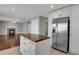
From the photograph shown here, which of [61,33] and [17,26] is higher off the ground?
[17,26]

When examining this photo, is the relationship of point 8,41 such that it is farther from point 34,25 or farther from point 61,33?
point 61,33

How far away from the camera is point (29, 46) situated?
150 centimetres

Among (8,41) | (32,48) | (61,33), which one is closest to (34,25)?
(32,48)

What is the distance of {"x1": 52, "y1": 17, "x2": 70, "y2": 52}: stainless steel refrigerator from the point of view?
1728 millimetres

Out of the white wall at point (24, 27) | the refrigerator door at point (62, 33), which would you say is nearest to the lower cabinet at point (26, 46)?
the white wall at point (24, 27)

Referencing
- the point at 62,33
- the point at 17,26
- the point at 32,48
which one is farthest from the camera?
the point at 62,33

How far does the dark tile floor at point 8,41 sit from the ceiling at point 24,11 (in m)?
0.35

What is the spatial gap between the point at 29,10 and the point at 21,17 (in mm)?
208

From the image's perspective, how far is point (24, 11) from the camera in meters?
1.47

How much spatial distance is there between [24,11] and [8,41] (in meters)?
0.63

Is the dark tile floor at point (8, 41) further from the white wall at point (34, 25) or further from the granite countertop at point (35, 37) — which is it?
the white wall at point (34, 25)
